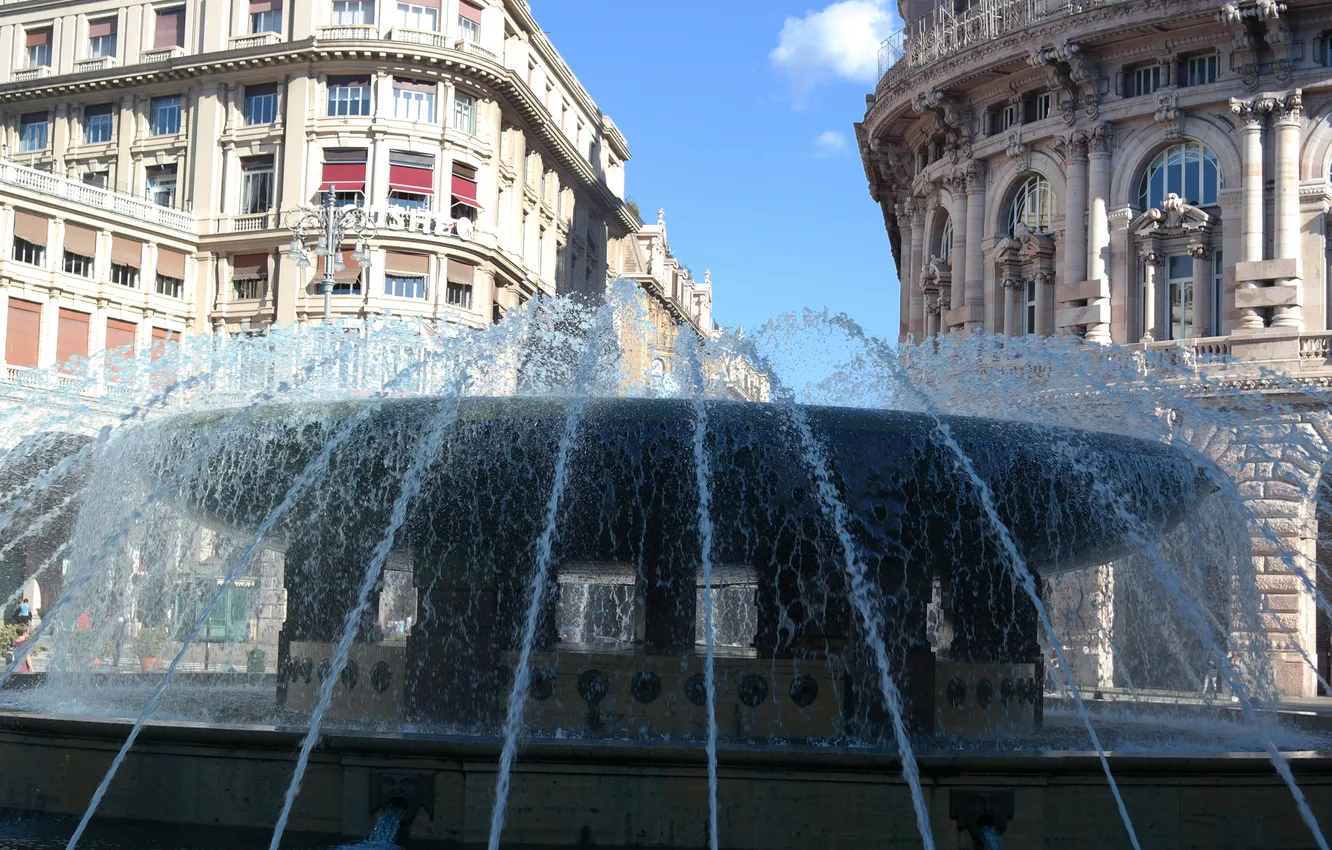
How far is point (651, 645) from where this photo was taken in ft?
31.4

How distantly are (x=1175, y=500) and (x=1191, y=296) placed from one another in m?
23.2

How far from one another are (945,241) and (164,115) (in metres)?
25.4

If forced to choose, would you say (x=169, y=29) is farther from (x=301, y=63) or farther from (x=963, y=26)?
(x=963, y=26)

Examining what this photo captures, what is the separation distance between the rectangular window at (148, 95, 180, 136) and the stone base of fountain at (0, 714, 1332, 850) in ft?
144

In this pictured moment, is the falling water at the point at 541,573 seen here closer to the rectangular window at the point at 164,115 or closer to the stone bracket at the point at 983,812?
the stone bracket at the point at 983,812

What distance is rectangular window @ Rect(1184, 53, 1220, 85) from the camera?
103ft

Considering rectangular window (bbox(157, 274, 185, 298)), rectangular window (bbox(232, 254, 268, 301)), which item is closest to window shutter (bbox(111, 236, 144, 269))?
rectangular window (bbox(157, 274, 185, 298))

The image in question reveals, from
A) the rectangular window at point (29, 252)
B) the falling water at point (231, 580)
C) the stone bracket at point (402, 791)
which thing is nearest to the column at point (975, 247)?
the rectangular window at point (29, 252)

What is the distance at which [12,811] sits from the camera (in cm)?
811

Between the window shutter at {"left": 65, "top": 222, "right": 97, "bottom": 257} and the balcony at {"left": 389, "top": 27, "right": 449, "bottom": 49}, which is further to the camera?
the balcony at {"left": 389, "top": 27, "right": 449, "bottom": 49}

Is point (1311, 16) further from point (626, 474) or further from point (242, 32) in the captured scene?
point (242, 32)

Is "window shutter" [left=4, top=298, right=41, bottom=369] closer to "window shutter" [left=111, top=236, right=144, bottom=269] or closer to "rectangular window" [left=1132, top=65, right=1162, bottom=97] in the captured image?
"window shutter" [left=111, top=236, right=144, bottom=269]

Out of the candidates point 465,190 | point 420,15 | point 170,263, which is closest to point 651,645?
point 465,190

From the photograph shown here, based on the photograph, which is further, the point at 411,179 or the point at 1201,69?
the point at 411,179
